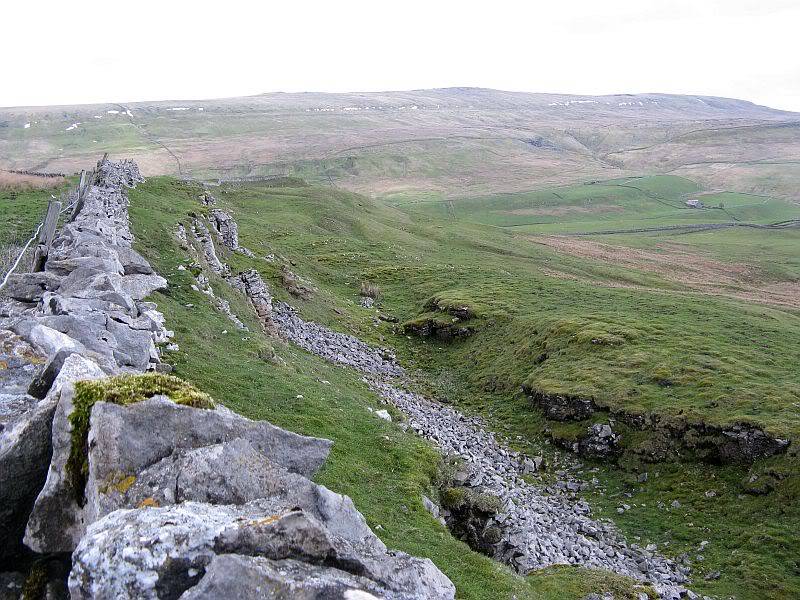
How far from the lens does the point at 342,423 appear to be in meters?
26.0

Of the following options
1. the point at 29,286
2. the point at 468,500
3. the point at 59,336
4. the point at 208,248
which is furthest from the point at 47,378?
the point at 208,248

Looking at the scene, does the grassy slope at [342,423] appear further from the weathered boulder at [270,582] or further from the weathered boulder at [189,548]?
the weathered boulder at [270,582]

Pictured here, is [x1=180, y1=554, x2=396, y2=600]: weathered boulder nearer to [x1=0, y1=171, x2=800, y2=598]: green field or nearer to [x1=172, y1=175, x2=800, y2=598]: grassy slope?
[x1=0, y1=171, x2=800, y2=598]: green field

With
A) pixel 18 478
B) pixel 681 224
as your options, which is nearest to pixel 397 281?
pixel 18 478

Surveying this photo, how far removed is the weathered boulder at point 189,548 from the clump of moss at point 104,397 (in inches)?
58.3

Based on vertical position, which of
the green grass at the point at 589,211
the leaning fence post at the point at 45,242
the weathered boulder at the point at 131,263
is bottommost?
the green grass at the point at 589,211

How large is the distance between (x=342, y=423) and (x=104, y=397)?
17.1 metres

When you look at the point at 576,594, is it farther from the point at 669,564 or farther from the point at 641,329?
the point at 641,329

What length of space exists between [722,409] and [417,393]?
753 inches

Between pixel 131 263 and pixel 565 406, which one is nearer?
pixel 131 263

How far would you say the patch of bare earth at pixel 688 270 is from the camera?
79.2 metres

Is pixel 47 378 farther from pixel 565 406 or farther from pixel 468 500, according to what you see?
pixel 565 406

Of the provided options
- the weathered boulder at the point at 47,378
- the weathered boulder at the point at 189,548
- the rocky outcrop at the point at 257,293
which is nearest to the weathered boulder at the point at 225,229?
the rocky outcrop at the point at 257,293

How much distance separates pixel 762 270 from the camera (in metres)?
100
